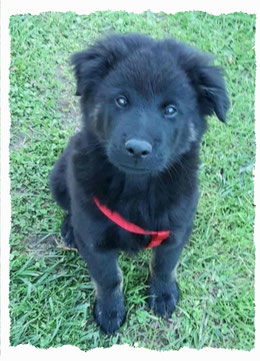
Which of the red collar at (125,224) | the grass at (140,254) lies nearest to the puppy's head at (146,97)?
the red collar at (125,224)

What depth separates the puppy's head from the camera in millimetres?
2395

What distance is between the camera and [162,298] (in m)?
3.55

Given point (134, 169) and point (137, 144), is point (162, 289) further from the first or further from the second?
point (137, 144)

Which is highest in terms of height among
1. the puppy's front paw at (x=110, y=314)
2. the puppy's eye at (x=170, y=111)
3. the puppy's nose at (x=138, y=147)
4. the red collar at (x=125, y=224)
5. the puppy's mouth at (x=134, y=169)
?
the puppy's eye at (x=170, y=111)

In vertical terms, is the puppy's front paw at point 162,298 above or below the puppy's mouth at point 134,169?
below

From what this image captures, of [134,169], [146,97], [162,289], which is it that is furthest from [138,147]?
[162,289]

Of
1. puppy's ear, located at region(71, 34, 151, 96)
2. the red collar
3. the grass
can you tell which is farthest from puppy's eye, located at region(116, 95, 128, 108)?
the grass

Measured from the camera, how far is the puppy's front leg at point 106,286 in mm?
3105

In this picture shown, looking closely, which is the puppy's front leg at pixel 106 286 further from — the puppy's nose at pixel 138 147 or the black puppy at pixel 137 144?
the puppy's nose at pixel 138 147

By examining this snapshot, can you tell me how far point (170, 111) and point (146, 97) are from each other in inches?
6.8

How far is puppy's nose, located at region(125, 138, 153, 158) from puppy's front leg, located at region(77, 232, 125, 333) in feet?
3.18

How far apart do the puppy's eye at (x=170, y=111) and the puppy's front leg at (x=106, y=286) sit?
110 centimetres

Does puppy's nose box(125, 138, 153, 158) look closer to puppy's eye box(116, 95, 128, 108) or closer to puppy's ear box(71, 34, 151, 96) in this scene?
puppy's eye box(116, 95, 128, 108)

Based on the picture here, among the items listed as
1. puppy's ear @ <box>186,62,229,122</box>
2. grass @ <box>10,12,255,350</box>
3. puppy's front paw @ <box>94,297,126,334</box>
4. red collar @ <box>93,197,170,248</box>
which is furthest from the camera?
grass @ <box>10,12,255,350</box>
